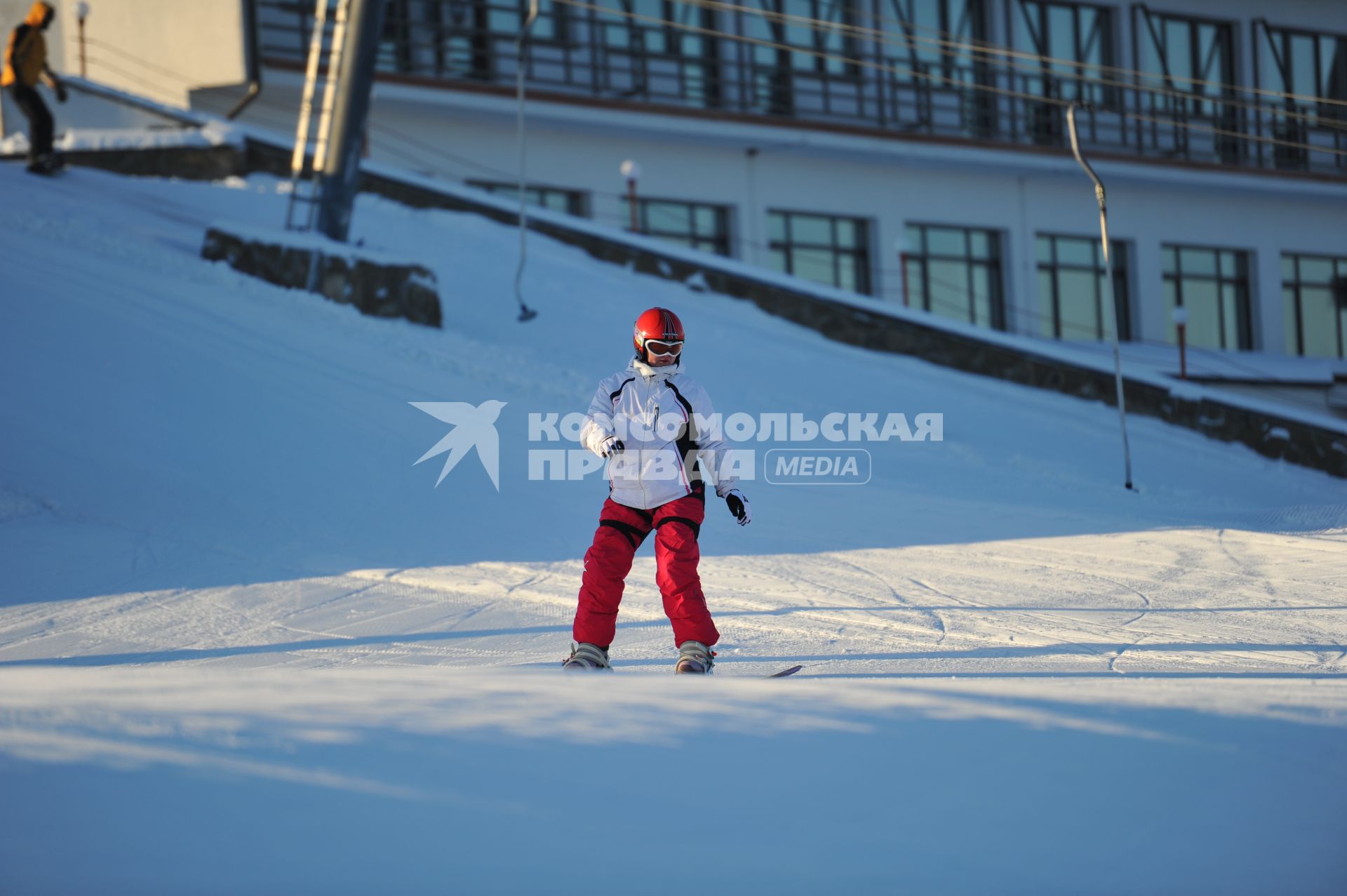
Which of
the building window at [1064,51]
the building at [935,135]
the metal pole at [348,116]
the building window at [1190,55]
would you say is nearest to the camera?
the metal pole at [348,116]

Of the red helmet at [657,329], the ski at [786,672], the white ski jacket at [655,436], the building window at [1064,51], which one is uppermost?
the building window at [1064,51]

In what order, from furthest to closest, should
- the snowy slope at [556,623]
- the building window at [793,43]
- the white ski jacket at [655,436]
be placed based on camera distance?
the building window at [793,43], the white ski jacket at [655,436], the snowy slope at [556,623]

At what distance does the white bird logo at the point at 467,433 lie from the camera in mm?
9422

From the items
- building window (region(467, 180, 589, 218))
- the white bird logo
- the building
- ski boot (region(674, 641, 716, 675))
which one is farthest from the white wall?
ski boot (region(674, 641, 716, 675))

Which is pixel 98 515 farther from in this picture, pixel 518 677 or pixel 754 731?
pixel 754 731

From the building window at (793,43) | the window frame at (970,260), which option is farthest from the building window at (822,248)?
the building window at (793,43)

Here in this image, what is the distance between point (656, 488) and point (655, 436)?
205mm

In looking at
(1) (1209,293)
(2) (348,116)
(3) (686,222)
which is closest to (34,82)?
(2) (348,116)

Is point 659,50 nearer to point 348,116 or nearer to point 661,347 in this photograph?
point 348,116

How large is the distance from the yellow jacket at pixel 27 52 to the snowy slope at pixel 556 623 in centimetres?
117

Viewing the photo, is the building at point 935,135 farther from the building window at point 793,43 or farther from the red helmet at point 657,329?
the red helmet at point 657,329

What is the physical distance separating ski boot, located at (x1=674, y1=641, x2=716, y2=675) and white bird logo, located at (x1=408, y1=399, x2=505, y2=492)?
434 cm

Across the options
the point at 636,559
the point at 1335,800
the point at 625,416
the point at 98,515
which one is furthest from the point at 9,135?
the point at 1335,800

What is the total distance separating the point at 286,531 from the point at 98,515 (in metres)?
1.02
